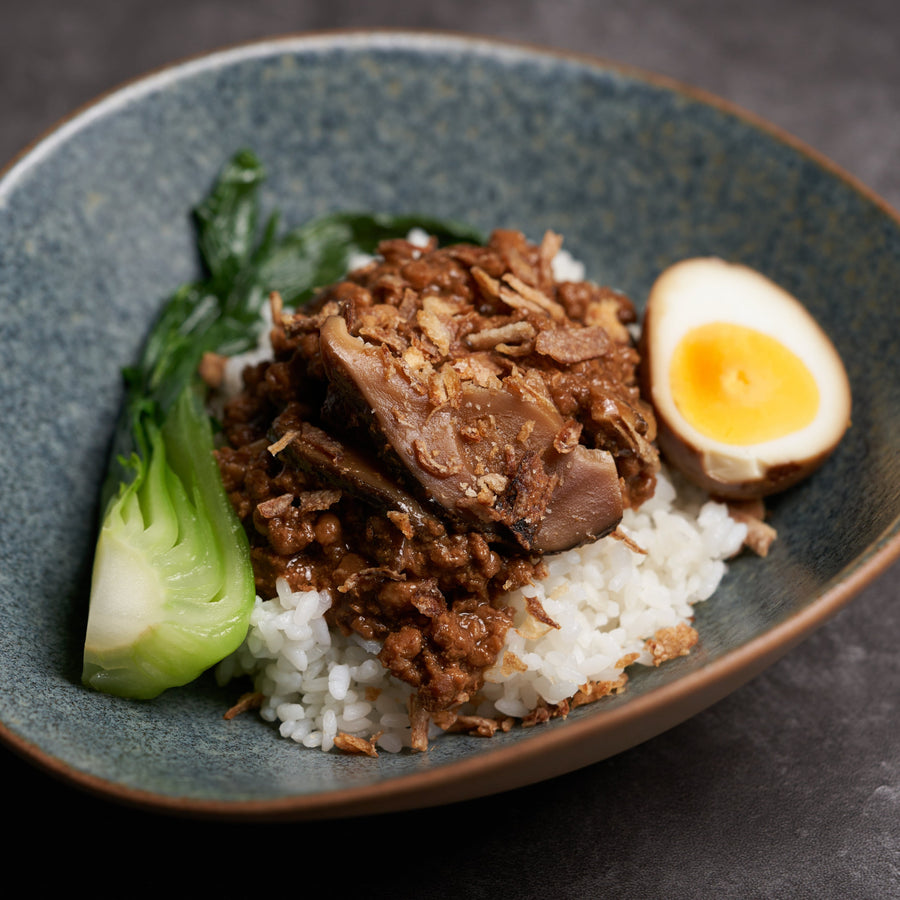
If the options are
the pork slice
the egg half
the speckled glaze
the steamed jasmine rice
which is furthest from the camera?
the egg half

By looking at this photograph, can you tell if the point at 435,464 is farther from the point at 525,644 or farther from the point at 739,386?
the point at 739,386

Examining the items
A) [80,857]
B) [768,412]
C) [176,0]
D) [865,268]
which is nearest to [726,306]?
[768,412]

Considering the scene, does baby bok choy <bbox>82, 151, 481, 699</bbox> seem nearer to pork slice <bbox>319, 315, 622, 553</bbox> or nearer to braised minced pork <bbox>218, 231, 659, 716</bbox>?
braised minced pork <bbox>218, 231, 659, 716</bbox>

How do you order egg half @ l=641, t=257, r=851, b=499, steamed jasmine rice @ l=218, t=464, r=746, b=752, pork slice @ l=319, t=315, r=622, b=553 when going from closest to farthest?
pork slice @ l=319, t=315, r=622, b=553, steamed jasmine rice @ l=218, t=464, r=746, b=752, egg half @ l=641, t=257, r=851, b=499

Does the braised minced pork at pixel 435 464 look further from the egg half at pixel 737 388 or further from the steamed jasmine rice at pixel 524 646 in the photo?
the egg half at pixel 737 388

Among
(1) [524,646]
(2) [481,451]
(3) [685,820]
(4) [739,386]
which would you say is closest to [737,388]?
(4) [739,386]

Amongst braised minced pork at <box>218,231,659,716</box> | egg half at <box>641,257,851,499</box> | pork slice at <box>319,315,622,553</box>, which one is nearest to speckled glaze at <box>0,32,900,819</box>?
egg half at <box>641,257,851,499</box>

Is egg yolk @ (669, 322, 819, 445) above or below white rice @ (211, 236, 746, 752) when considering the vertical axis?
above
